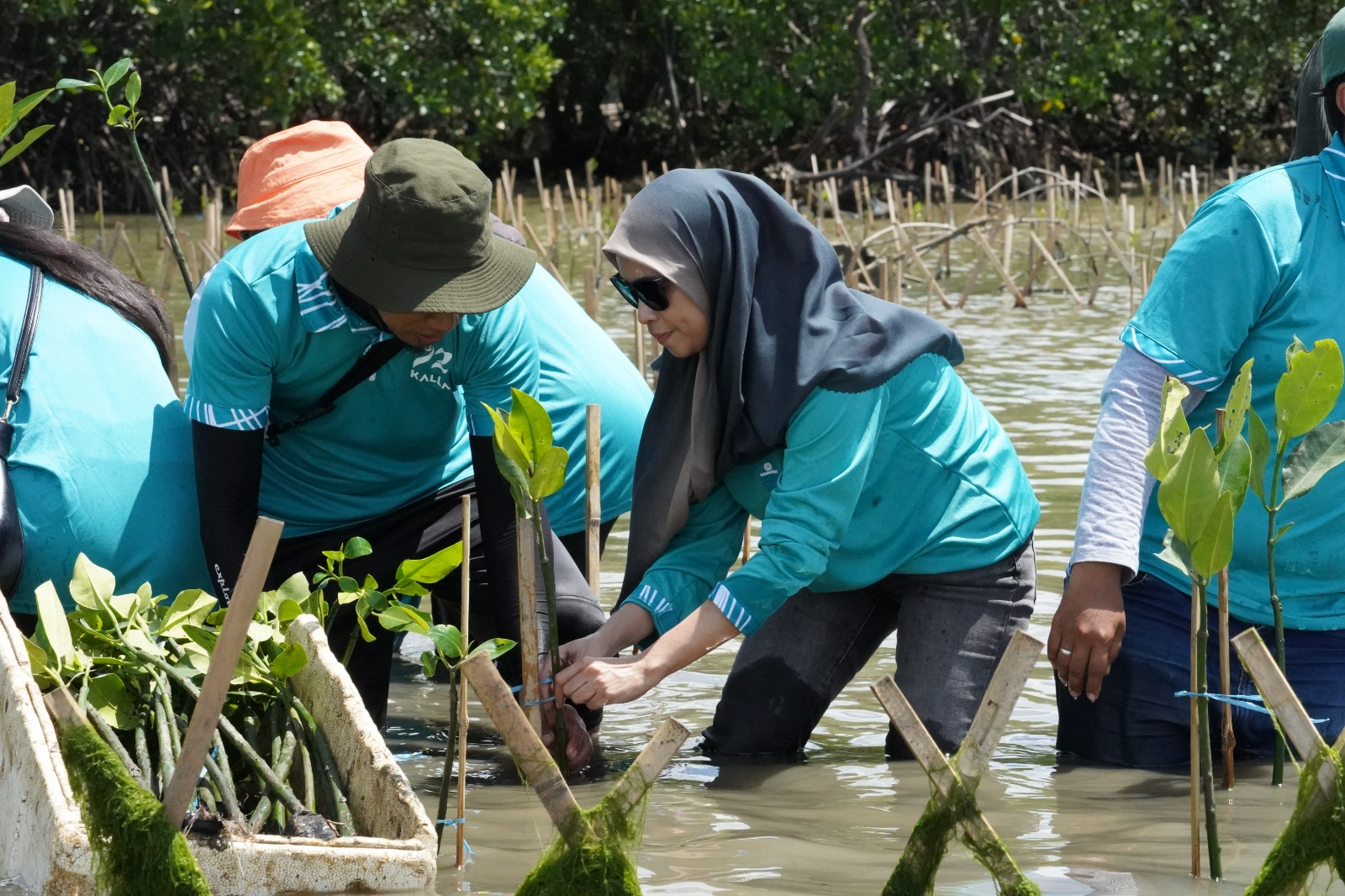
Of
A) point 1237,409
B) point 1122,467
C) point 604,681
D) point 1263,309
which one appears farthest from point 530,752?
point 1263,309

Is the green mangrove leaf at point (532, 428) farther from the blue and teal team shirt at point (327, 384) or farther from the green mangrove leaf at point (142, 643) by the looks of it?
the blue and teal team shirt at point (327, 384)

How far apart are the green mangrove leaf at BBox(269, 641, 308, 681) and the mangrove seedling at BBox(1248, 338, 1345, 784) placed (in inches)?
61.7

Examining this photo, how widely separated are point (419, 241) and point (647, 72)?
2212 centimetres

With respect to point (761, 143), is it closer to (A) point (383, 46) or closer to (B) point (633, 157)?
(B) point (633, 157)

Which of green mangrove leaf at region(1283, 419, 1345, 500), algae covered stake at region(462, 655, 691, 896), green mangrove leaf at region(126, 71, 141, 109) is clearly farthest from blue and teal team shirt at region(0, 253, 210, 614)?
green mangrove leaf at region(1283, 419, 1345, 500)

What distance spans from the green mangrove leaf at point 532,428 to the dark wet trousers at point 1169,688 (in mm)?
1466

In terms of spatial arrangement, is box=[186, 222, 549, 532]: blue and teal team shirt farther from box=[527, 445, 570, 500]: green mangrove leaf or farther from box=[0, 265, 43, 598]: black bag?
box=[527, 445, 570, 500]: green mangrove leaf

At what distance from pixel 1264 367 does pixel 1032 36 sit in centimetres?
2073

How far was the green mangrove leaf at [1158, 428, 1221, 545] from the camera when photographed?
255 centimetres

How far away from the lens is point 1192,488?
2580mm

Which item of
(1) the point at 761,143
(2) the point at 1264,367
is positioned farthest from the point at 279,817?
(1) the point at 761,143

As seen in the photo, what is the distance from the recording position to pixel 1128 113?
25.7 metres

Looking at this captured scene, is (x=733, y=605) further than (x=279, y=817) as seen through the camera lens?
Yes

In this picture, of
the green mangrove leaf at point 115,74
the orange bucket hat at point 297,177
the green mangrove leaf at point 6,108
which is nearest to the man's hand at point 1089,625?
the orange bucket hat at point 297,177
